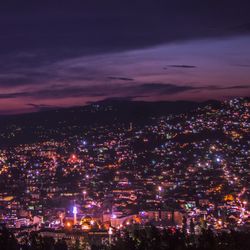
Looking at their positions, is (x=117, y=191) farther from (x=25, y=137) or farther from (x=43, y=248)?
(x=25, y=137)

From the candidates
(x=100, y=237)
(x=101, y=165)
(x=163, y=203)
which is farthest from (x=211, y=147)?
(x=100, y=237)

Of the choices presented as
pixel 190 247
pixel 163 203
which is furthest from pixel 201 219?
pixel 190 247

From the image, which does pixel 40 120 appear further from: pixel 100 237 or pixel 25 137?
pixel 100 237

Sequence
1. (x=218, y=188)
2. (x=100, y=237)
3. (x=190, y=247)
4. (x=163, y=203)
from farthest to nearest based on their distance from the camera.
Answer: (x=218, y=188) < (x=163, y=203) < (x=100, y=237) < (x=190, y=247)

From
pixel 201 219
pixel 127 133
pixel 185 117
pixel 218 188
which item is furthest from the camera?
pixel 185 117

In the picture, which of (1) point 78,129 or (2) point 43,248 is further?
(1) point 78,129

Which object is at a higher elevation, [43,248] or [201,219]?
[43,248]
